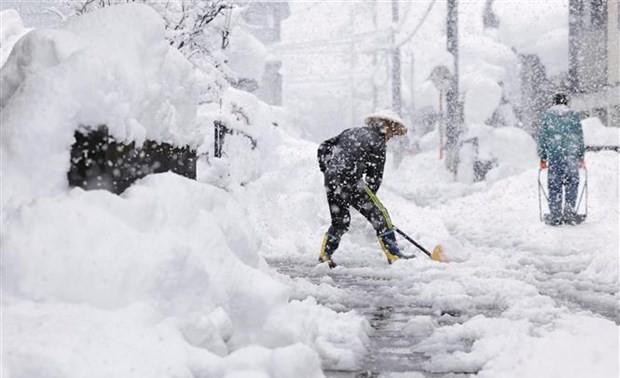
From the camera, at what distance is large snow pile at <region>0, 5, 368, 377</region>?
9.23 feet

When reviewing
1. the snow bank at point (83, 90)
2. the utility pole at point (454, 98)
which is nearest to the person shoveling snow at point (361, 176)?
the snow bank at point (83, 90)

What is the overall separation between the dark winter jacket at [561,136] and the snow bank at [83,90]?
8.25 metres

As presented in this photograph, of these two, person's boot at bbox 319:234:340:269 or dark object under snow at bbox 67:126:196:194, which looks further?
person's boot at bbox 319:234:340:269

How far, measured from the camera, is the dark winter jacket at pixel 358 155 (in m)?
7.78

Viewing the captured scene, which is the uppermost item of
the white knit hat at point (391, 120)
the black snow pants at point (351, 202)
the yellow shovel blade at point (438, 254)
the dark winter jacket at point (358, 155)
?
the white knit hat at point (391, 120)

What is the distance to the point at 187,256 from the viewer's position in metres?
3.31

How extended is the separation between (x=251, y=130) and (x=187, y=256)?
10.2 meters

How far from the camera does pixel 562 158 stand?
37.4 feet

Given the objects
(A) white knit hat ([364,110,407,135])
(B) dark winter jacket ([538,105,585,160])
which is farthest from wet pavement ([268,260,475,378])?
(B) dark winter jacket ([538,105,585,160])

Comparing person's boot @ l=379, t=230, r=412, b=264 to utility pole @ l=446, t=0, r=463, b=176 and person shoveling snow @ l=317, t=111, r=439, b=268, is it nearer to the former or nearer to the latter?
person shoveling snow @ l=317, t=111, r=439, b=268

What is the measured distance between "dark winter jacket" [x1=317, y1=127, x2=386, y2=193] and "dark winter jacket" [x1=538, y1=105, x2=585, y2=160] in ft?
15.2

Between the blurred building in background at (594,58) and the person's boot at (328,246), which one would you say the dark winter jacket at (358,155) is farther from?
the blurred building in background at (594,58)

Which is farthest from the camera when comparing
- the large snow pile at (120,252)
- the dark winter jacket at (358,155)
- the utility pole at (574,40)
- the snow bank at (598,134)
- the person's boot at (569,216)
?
the utility pole at (574,40)

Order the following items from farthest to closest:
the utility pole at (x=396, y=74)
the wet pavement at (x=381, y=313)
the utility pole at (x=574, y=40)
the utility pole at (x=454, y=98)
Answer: the utility pole at (x=396, y=74) < the utility pole at (x=574, y=40) < the utility pole at (x=454, y=98) < the wet pavement at (x=381, y=313)
